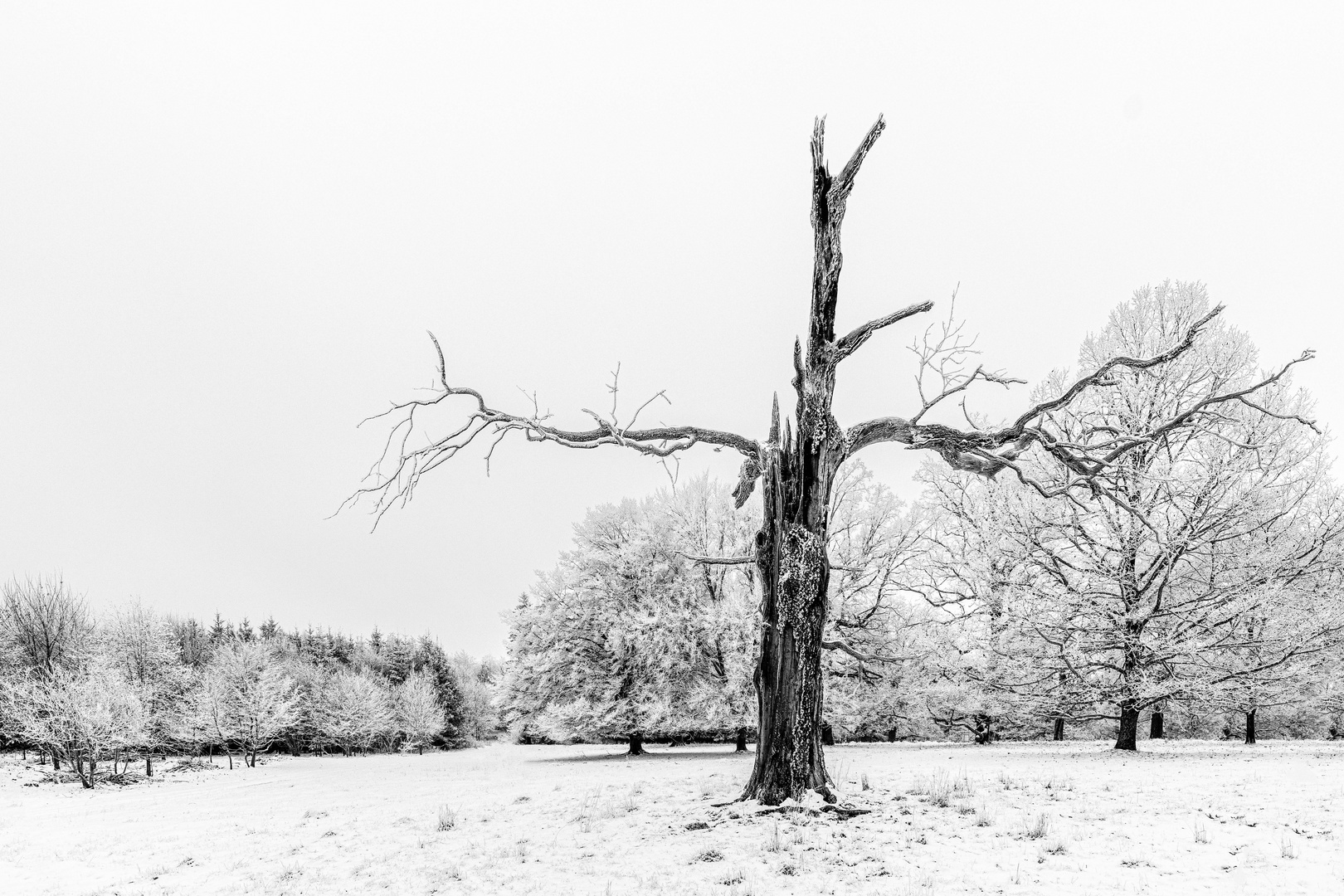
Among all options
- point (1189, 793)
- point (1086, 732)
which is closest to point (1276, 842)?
point (1189, 793)

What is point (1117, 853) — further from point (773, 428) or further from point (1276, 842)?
point (773, 428)

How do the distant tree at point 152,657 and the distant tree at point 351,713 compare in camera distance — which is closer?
the distant tree at point 152,657

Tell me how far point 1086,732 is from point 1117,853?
117ft

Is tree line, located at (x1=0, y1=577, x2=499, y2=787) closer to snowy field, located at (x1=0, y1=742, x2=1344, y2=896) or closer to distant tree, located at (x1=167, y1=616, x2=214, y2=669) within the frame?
distant tree, located at (x1=167, y1=616, x2=214, y2=669)

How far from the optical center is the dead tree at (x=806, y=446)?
834cm

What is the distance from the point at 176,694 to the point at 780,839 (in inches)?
1803

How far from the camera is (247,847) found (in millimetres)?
9383

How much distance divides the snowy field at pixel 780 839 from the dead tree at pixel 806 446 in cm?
108

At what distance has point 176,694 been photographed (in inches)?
1571

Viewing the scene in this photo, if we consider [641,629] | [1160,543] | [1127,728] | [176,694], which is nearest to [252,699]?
[176,694]

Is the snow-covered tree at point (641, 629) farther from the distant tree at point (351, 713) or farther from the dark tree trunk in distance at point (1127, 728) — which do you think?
the distant tree at point (351, 713)

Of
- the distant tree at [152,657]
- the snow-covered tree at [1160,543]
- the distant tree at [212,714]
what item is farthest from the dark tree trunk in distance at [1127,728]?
the distant tree at [152,657]

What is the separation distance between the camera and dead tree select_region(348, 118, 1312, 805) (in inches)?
328

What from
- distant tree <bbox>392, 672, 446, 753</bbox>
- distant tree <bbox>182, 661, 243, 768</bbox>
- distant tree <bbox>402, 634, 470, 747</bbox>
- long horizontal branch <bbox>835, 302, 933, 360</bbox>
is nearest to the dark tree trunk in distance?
long horizontal branch <bbox>835, 302, 933, 360</bbox>
